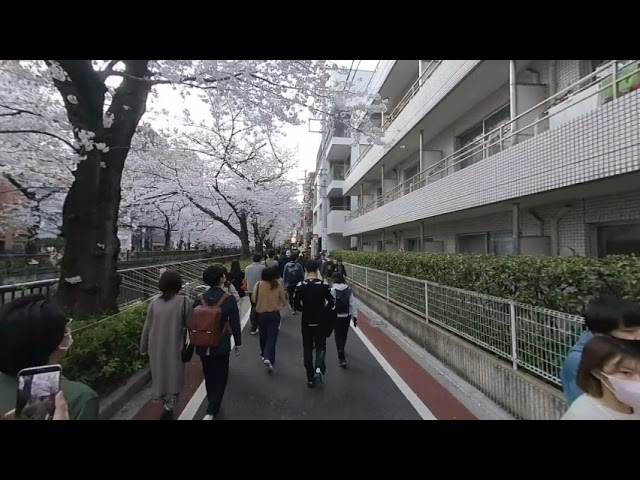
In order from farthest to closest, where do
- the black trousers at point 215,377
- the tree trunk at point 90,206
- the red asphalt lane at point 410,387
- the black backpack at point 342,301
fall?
the black backpack at point 342,301
the tree trunk at point 90,206
the red asphalt lane at point 410,387
the black trousers at point 215,377

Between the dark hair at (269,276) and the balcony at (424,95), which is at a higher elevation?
the balcony at (424,95)

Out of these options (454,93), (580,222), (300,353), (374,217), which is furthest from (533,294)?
(374,217)

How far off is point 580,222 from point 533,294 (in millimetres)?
4146

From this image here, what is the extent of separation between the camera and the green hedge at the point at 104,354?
336cm

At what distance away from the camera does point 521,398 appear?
3305 mm

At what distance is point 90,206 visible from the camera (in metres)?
4.77

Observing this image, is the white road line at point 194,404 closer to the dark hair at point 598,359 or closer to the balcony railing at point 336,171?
the dark hair at point 598,359

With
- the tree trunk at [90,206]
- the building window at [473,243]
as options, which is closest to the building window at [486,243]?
the building window at [473,243]

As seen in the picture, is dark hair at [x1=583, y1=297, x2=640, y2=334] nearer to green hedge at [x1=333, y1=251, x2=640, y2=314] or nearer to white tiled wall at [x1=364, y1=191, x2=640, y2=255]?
green hedge at [x1=333, y1=251, x2=640, y2=314]

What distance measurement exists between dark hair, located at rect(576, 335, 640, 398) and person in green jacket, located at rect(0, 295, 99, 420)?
2.25m

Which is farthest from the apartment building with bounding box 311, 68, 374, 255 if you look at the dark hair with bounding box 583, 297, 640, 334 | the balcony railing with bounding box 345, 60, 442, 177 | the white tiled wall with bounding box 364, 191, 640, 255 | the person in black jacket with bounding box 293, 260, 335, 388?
the dark hair with bounding box 583, 297, 640, 334

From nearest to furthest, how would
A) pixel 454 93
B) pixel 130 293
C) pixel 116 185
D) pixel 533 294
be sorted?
pixel 533 294, pixel 116 185, pixel 130 293, pixel 454 93

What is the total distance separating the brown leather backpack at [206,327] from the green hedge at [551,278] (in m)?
3.50
